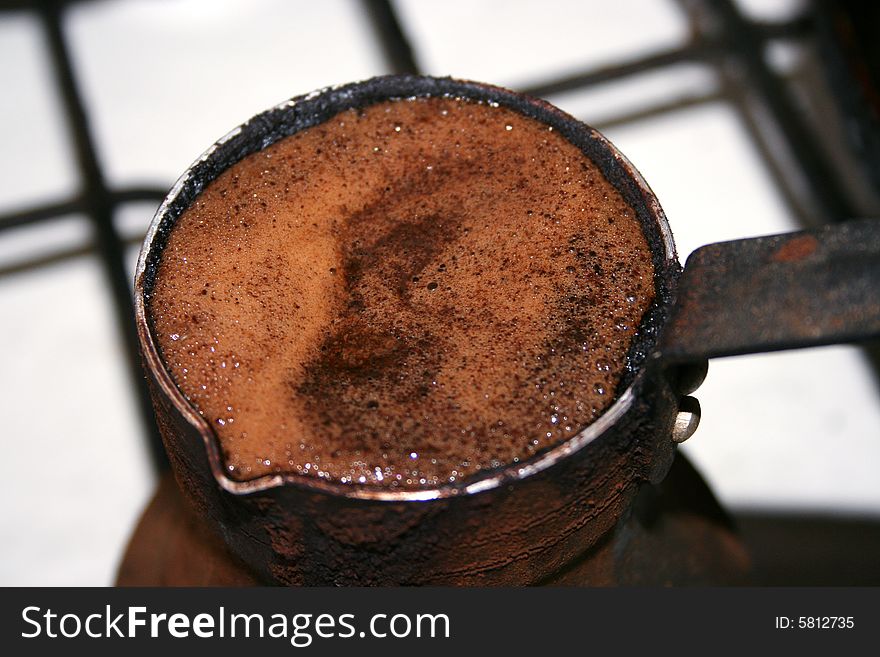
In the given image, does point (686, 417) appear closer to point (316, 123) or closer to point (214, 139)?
point (316, 123)

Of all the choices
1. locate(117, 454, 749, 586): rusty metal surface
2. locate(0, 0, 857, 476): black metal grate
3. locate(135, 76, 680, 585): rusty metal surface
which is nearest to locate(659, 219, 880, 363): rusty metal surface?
locate(135, 76, 680, 585): rusty metal surface

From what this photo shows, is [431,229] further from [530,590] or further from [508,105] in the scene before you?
[530,590]

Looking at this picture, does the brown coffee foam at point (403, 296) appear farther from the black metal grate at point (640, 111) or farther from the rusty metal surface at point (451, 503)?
the black metal grate at point (640, 111)

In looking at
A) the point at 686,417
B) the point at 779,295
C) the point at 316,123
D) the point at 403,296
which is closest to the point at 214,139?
the point at 316,123

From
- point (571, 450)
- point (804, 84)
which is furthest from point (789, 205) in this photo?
point (571, 450)

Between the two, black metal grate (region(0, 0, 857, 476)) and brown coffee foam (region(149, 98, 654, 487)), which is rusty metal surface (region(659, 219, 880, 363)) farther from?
black metal grate (region(0, 0, 857, 476))

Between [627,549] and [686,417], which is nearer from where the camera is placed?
[686,417]
